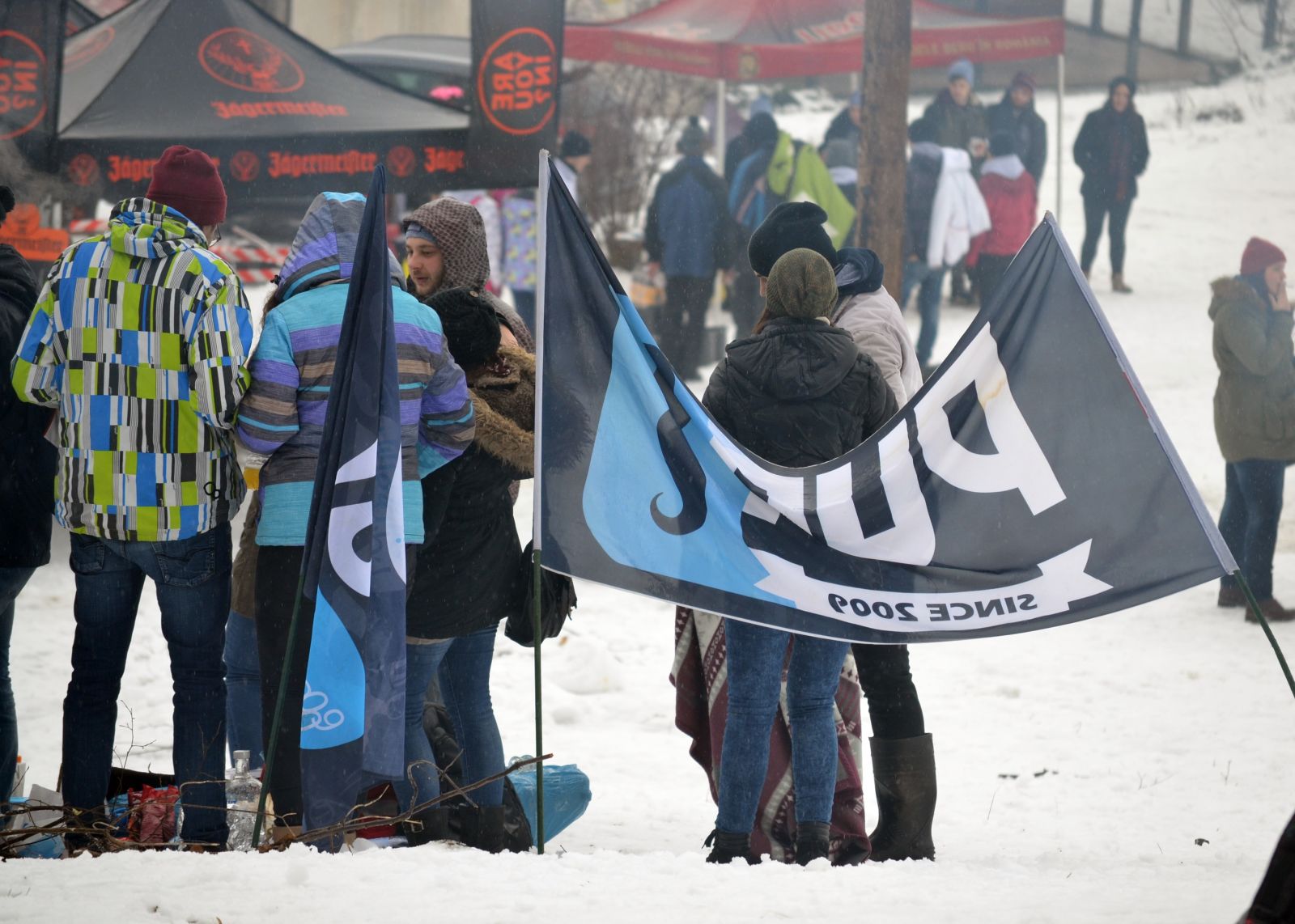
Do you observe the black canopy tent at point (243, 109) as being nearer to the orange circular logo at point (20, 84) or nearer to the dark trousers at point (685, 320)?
the orange circular logo at point (20, 84)

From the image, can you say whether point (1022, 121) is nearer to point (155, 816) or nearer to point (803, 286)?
point (803, 286)

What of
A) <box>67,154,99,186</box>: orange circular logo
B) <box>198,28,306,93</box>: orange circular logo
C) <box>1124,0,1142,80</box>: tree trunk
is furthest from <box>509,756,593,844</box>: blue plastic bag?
<box>1124,0,1142,80</box>: tree trunk

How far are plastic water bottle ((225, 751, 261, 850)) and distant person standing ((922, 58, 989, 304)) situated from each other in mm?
10732

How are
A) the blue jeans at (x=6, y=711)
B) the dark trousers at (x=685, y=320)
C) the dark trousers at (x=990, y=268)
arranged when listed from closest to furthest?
the blue jeans at (x=6, y=711) → the dark trousers at (x=685, y=320) → the dark trousers at (x=990, y=268)

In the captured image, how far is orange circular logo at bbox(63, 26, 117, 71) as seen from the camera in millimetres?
8328

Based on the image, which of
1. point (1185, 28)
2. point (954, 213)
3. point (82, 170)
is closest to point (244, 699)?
point (82, 170)

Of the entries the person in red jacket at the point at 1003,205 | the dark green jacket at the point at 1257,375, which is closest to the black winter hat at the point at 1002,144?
the person in red jacket at the point at 1003,205

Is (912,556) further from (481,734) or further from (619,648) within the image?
(619,648)

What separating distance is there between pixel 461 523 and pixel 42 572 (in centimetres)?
442

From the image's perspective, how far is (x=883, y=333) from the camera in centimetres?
470

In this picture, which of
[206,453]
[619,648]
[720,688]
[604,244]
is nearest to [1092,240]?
[604,244]

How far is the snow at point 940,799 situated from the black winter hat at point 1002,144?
404cm

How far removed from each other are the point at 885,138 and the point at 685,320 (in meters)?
2.67

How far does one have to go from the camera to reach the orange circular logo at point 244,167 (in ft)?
26.2
